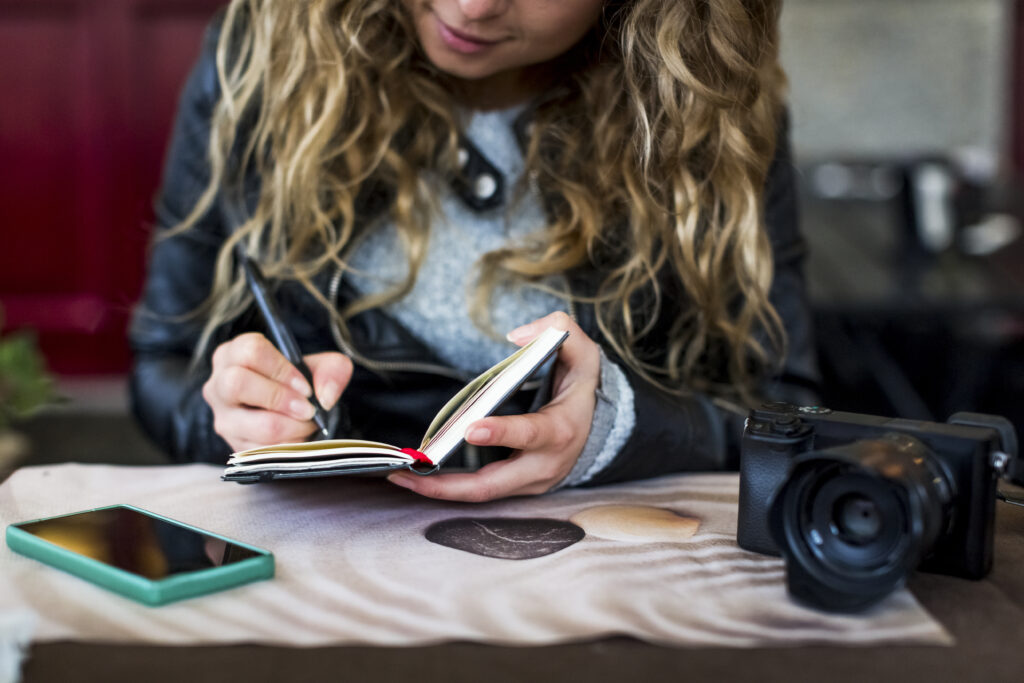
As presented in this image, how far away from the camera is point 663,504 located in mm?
911

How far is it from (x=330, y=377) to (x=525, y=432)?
0.71ft

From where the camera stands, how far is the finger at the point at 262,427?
0.91 metres

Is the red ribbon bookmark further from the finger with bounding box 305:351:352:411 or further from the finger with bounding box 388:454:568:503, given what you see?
the finger with bounding box 305:351:352:411

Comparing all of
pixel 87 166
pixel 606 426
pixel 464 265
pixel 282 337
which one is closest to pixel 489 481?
pixel 606 426

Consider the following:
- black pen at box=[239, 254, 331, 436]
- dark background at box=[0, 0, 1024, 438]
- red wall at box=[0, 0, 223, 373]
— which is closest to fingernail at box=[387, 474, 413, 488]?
black pen at box=[239, 254, 331, 436]

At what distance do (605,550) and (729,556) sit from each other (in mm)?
94

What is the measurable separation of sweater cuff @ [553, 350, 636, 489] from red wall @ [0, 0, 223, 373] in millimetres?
2330

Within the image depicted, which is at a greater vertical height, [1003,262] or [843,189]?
[843,189]

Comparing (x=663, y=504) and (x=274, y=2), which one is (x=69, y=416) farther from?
(x=663, y=504)

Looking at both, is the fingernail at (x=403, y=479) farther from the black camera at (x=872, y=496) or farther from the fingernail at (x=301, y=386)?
the black camera at (x=872, y=496)

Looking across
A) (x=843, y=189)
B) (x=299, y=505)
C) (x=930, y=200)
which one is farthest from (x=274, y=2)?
(x=843, y=189)

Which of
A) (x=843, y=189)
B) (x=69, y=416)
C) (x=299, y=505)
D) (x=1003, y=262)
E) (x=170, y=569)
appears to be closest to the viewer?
(x=170, y=569)

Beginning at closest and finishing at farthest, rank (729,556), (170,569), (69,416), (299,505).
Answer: (170,569) → (729,556) → (299,505) → (69,416)

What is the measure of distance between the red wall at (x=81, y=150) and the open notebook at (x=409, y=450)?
2.40 metres
